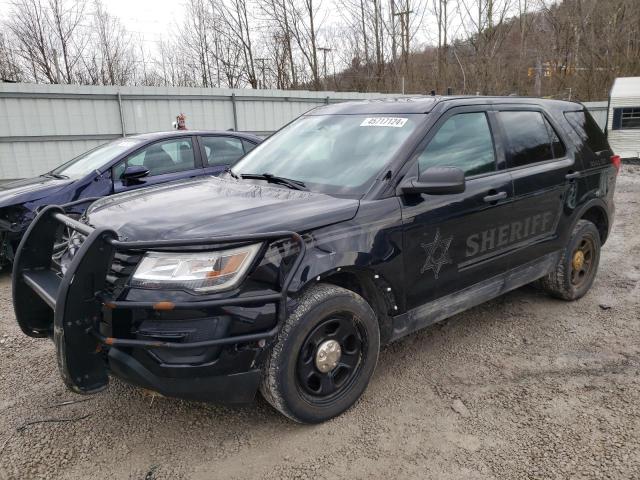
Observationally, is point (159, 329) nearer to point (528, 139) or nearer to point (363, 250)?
point (363, 250)

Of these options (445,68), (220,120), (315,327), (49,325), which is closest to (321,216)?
(315,327)

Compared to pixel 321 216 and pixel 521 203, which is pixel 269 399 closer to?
pixel 321 216

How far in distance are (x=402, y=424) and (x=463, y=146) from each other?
1.90 meters

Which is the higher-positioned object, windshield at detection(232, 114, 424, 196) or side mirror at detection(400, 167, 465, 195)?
windshield at detection(232, 114, 424, 196)

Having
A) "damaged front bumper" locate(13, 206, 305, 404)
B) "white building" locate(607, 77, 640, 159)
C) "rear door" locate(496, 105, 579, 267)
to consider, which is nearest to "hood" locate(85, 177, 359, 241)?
"damaged front bumper" locate(13, 206, 305, 404)

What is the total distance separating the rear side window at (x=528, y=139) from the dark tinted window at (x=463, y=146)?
0.77ft

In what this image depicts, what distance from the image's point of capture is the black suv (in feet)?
7.56

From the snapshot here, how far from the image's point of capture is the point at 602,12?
2539 centimetres

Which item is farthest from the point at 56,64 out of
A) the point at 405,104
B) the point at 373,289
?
the point at 373,289

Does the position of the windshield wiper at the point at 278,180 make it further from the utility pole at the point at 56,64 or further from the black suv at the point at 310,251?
the utility pole at the point at 56,64

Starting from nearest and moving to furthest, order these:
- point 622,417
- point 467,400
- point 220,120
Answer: point 622,417 → point 467,400 → point 220,120

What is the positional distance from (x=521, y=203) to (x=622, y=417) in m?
1.58

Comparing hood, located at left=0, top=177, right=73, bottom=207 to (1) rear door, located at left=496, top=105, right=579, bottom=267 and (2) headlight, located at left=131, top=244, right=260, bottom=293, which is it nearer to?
(2) headlight, located at left=131, top=244, right=260, bottom=293

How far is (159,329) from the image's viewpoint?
2.30 m
